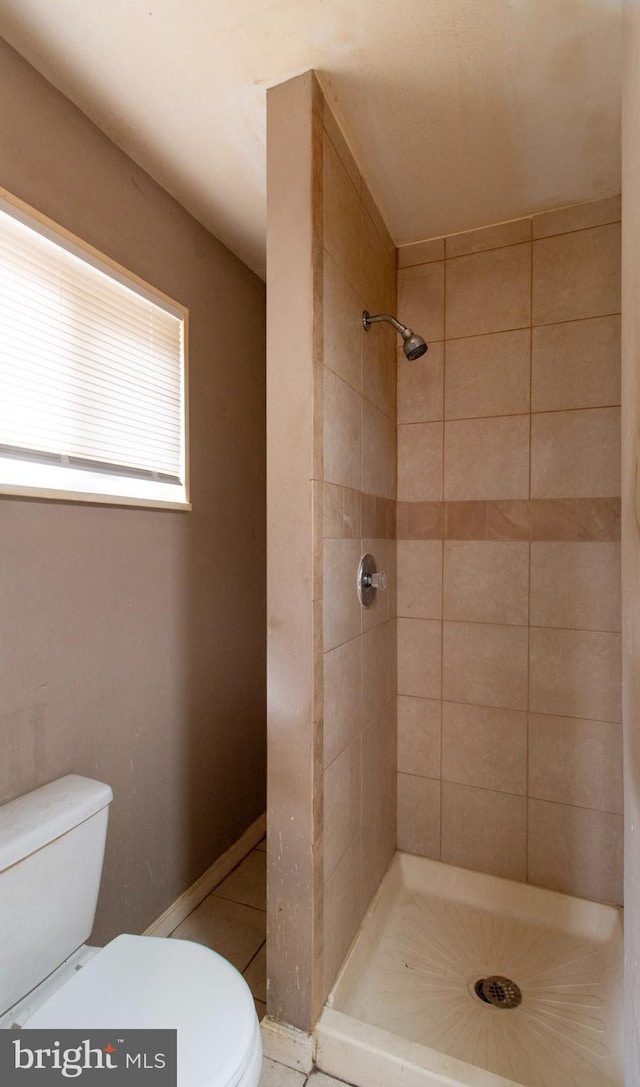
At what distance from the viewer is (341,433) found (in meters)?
1.38

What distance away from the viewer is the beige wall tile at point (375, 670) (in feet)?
5.26

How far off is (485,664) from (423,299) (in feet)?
4.52

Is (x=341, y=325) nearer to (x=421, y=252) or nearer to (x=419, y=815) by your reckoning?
(x=421, y=252)

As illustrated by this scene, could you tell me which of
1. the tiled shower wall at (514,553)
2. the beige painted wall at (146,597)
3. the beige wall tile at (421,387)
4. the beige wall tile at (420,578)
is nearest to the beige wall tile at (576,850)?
the tiled shower wall at (514,553)

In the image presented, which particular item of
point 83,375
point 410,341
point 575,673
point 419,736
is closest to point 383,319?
point 410,341

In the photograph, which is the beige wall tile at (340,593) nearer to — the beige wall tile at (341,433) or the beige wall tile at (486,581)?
the beige wall tile at (341,433)

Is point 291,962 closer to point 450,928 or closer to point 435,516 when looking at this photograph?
point 450,928

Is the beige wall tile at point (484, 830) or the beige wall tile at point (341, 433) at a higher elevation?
the beige wall tile at point (341, 433)

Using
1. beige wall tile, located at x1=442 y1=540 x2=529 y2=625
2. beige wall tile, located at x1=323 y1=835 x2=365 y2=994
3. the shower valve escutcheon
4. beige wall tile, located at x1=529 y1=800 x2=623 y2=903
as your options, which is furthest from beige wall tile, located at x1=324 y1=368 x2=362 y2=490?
beige wall tile, located at x1=529 y1=800 x2=623 y2=903

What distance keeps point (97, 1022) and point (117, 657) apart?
2.58 feet

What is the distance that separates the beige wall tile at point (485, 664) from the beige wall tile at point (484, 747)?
42 millimetres

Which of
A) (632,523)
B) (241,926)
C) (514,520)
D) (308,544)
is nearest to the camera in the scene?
(632,523)

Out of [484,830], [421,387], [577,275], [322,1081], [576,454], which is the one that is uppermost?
[577,275]

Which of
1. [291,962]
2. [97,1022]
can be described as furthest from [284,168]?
[291,962]
